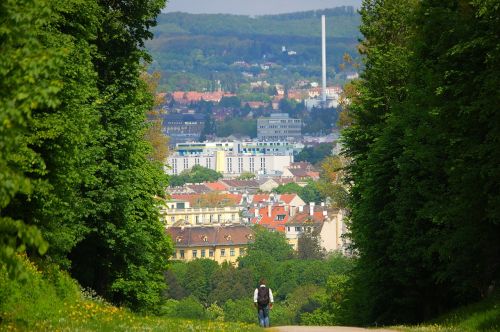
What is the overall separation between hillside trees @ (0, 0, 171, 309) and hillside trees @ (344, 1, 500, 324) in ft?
23.6

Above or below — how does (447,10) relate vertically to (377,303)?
above

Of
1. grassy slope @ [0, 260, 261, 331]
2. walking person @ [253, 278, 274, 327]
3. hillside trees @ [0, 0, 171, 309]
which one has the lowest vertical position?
walking person @ [253, 278, 274, 327]

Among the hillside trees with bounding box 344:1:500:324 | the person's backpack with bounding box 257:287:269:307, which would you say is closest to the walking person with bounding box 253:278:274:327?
the person's backpack with bounding box 257:287:269:307

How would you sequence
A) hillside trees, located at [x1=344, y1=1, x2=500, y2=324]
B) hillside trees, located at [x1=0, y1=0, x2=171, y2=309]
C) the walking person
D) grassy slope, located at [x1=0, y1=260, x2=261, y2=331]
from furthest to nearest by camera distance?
the walking person
hillside trees, located at [x1=0, y1=0, x2=171, y2=309]
hillside trees, located at [x1=344, y1=1, x2=500, y2=324]
grassy slope, located at [x1=0, y1=260, x2=261, y2=331]

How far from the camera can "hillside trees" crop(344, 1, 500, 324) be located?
29.3 m

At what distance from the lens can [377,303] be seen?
141 ft

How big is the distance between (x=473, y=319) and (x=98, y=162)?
15.7 meters

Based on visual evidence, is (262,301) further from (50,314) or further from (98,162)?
(50,314)

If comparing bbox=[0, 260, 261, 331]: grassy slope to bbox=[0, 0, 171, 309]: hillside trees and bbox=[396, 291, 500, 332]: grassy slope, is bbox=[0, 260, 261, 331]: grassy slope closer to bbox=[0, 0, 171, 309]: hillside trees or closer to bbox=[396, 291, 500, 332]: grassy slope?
bbox=[0, 0, 171, 309]: hillside trees

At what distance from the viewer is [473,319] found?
2739cm

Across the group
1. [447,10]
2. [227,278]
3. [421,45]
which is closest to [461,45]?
[447,10]

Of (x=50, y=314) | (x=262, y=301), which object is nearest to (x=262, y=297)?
(x=262, y=301)

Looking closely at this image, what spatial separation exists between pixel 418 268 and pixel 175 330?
16464 mm

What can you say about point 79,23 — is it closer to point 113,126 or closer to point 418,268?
point 113,126
